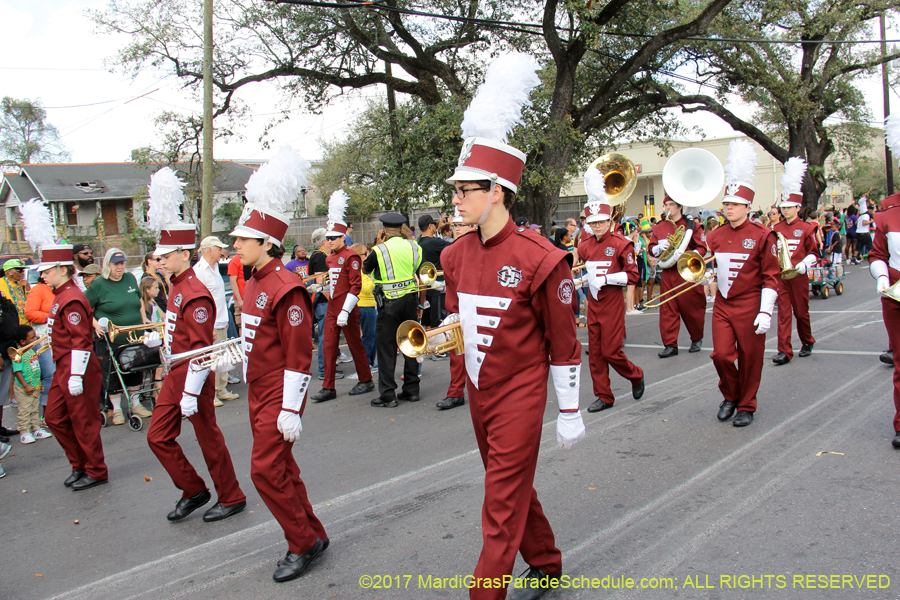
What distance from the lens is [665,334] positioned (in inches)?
374

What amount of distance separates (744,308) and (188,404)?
4805 mm

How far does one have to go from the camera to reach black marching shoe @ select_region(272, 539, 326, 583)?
3645mm

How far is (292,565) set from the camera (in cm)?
369

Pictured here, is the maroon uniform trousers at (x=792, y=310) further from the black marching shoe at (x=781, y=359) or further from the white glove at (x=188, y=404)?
the white glove at (x=188, y=404)

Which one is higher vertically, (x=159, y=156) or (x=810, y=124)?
(x=810, y=124)

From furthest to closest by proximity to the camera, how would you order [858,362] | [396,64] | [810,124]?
[810,124]
[396,64]
[858,362]

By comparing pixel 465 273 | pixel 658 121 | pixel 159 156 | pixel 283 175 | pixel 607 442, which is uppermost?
pixel 658 121

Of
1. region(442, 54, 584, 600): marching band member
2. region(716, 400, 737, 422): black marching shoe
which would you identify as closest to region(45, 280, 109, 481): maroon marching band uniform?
region(442, 54, 584, 600): marching band member

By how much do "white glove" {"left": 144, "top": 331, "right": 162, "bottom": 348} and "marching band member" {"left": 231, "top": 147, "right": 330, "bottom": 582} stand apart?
3269 mm

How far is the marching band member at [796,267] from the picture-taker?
8508 mm

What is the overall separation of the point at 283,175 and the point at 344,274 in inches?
171

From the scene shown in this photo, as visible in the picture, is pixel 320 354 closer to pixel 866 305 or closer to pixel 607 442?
pixel 607 442

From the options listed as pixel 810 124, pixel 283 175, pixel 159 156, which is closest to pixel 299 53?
pixel 159 156

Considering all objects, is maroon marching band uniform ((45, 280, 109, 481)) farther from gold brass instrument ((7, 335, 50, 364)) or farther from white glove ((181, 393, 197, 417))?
gold brass instrument ((7, 335, 50, 364))
